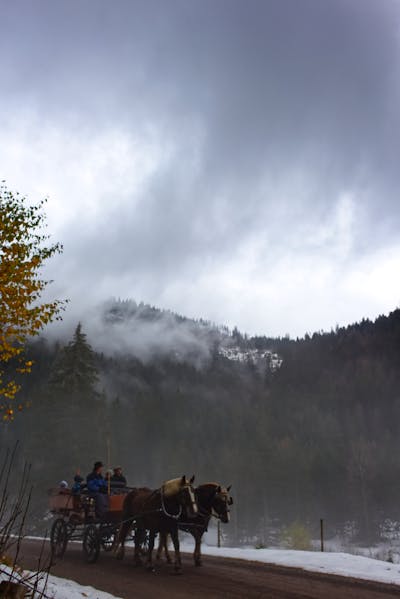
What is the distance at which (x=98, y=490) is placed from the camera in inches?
574

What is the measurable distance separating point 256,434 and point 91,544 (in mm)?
78925

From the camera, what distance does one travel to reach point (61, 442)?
34156 millimetres

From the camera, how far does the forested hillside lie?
3684cm

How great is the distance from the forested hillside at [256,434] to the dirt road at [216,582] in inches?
911

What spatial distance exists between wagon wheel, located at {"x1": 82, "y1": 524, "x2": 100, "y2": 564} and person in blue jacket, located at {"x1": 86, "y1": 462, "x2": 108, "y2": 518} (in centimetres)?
66

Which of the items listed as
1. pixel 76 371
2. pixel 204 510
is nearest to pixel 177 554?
pixel 204 510

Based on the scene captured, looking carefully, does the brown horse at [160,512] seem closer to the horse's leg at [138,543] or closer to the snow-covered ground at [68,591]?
the horse's leg at [138,543]

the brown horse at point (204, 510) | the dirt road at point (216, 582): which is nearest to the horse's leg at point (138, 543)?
the dirt road at point (216, 582)

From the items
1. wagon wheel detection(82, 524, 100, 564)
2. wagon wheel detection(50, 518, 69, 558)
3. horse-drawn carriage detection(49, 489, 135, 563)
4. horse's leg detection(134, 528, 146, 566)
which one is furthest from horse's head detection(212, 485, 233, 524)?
wagon wheel detection(50, 518, 69, 558)

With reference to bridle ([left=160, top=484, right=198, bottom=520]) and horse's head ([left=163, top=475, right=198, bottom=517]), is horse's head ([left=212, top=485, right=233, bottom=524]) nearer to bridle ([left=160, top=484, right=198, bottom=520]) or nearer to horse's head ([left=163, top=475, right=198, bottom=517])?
horse's head ([left=163, top=475, right=198, bottom=517])

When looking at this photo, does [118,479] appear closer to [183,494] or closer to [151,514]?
[151,514]

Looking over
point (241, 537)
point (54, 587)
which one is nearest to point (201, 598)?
point (54, 587)

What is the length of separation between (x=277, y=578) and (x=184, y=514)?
8.71 ft

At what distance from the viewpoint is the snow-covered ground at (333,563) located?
1197 cm
